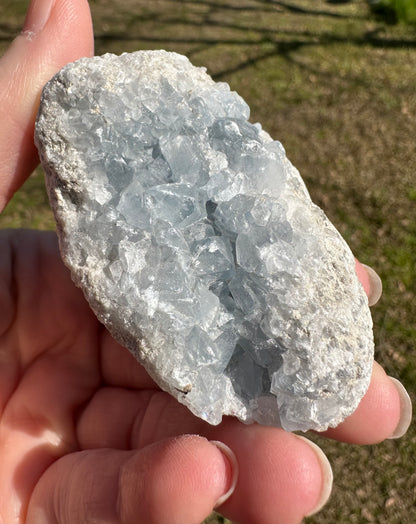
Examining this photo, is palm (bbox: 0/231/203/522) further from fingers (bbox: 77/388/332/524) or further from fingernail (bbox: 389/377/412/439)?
fingernail (bbox: 389/377/412/439)

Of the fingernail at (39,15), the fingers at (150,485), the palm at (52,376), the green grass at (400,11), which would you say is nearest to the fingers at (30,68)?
the fingernail at (39,15)

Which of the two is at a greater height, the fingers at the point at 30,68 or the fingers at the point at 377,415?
the fingers at the point at 30,68

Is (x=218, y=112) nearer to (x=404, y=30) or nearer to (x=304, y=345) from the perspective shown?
(x=304, y=345)

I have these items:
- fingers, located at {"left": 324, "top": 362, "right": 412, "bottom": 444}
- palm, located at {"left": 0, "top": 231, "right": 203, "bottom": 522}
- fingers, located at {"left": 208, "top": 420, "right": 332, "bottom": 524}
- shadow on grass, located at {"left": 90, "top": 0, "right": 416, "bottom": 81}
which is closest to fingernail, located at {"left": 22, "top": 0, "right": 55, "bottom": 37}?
palm, located at {"left": 0, "top": 231, "right": 203, "bottom": 522}

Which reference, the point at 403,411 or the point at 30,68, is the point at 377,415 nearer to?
the point at 403,411

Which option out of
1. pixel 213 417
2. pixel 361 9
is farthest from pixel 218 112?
pixel 361 9

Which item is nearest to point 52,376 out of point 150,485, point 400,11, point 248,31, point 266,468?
point 150,485

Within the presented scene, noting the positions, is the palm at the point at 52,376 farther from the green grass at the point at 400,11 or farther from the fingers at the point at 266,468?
the green grass at the point at 400,11
